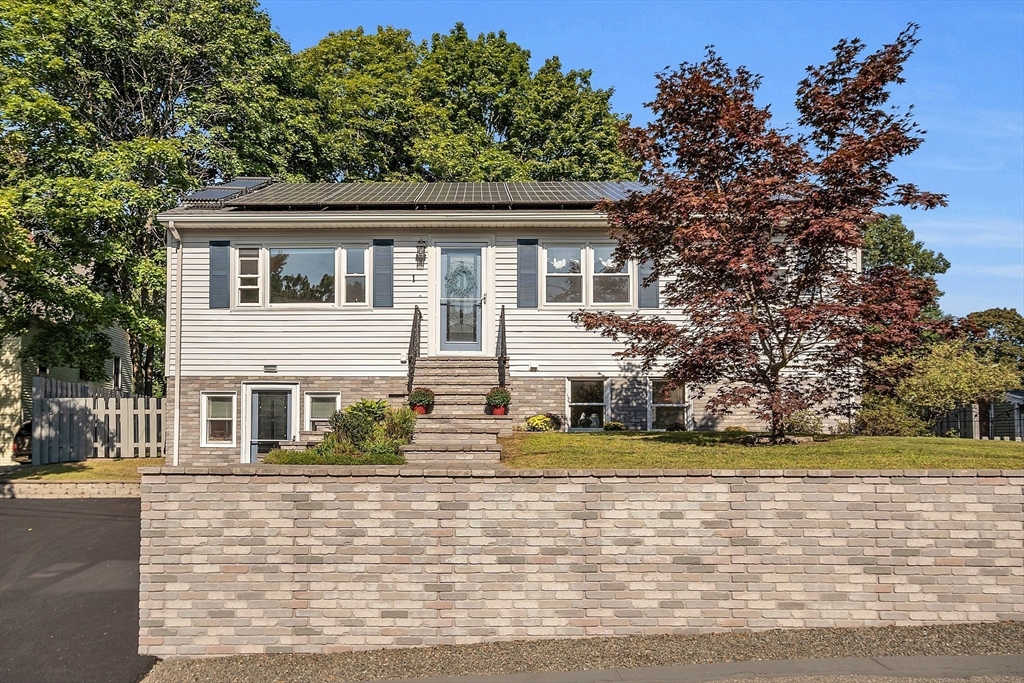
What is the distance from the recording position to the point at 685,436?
12.2 metres

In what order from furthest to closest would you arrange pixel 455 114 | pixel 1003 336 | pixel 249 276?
pixel 1003 336 < pixel 455 114 < pixel 249 276

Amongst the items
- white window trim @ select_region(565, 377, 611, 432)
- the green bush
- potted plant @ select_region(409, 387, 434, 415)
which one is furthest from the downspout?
the green bush

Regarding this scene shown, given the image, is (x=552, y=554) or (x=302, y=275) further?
(x=302, y=275)

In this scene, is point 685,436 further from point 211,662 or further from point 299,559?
point 211,662

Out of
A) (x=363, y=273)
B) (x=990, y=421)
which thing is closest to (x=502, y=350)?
(x=363, y=273)

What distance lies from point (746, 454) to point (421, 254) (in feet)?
26.0

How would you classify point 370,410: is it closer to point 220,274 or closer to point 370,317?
point 370,317

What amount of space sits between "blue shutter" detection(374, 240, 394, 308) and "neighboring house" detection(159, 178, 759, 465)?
0.06 ft

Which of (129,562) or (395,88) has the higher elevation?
(395,88)

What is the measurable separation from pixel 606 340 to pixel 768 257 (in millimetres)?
5611

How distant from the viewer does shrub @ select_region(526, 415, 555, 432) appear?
579 inches

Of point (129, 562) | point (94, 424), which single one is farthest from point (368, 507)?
point (94, 424)

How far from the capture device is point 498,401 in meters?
13.1

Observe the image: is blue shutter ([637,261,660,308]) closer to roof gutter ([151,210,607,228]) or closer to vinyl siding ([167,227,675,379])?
vinyl siding ([167,227,675,379])
